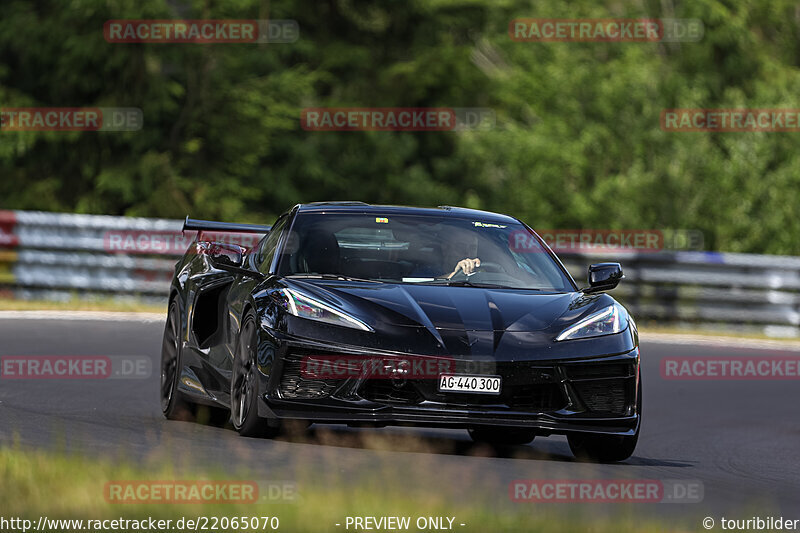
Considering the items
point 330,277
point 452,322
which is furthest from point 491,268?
point 452,322

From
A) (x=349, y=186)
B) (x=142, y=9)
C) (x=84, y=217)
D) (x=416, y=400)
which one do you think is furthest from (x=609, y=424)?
(x=349, y=186)

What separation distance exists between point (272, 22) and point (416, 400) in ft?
113

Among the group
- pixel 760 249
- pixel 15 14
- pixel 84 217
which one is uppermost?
pixel 15 14

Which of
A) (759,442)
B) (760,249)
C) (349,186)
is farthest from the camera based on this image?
(349,186)

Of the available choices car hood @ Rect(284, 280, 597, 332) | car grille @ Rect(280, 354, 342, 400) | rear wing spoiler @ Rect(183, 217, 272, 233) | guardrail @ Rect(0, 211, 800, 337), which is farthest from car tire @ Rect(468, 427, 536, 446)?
guardrail @ Rect(0, 211, 800, 337)

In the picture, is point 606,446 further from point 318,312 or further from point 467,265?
point 318,312

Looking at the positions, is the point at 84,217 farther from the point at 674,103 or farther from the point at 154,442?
the point at 674,103

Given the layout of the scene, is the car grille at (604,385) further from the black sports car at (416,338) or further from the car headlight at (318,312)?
the car headlight at (318,312)

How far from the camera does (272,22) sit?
1677 inches

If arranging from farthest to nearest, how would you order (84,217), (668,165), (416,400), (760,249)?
(668,165) → (760,249) → (84,217) → (416,400)

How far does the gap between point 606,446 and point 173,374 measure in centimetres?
310

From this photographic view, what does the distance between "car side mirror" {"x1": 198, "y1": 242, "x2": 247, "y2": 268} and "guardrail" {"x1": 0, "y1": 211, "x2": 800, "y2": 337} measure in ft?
37.3

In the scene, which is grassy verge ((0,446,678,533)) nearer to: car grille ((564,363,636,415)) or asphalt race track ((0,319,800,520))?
asphalt race track ((0,319,800,520))

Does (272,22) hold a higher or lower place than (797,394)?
higher
